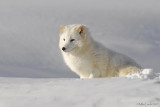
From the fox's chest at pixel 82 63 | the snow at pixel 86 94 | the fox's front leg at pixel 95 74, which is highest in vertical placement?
the fox's chest at pixel 82 63

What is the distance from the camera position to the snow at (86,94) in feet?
20.6

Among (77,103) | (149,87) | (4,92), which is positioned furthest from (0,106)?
(149,87)

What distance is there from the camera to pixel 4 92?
7281 millimetres

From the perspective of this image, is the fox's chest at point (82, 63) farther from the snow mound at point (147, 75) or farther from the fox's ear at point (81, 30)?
the snow mound at point (147, 75)

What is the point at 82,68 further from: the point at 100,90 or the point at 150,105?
the point at 150,105

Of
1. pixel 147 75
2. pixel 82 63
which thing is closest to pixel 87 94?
pixel 147 75

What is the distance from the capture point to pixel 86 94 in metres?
6.73

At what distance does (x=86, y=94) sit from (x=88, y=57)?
4775 millimetres

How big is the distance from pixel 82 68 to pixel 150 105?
18.2 ft

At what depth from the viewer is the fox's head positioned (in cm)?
1137

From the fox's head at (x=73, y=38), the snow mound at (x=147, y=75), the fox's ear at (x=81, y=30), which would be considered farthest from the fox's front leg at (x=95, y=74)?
the snow mound at (x=147, y=75)

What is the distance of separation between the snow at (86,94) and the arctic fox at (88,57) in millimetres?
3611

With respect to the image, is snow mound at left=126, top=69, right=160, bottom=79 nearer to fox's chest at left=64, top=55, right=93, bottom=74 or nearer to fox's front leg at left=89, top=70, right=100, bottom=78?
fox's front leg at left=89, top=70, right=100, bottom=78

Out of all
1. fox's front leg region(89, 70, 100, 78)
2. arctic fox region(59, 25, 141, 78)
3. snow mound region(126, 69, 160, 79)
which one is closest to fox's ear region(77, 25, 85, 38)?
arctic fox region(59, 25, 141, 78)
